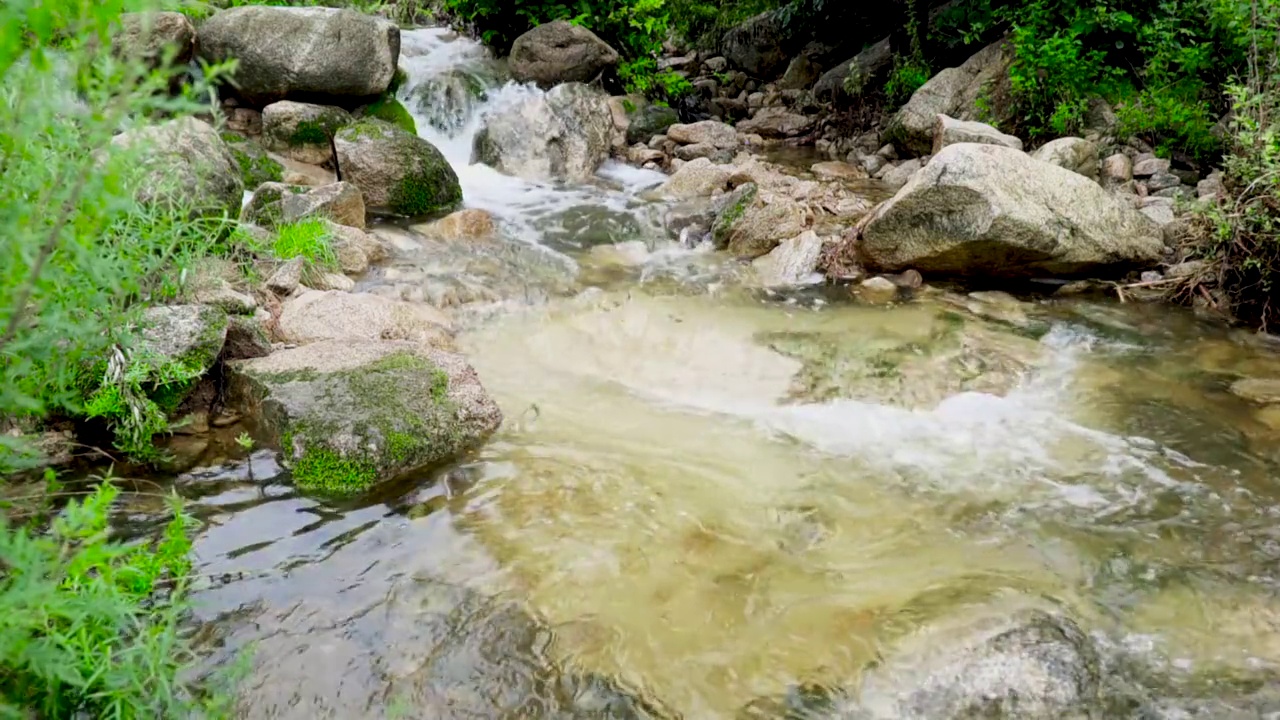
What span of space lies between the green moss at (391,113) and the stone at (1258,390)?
8881 millimetres

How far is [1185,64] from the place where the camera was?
8.75 m

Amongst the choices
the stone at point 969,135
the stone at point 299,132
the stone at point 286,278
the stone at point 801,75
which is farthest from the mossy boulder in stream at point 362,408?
the stone at point 801,75

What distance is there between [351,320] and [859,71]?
11.0 meters

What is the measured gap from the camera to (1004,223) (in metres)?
6.72

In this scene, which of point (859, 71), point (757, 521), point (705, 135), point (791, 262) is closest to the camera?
point (757, 521)

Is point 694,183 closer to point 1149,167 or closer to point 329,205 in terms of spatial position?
point 329,205

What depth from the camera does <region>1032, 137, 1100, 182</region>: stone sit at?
28.6 feet

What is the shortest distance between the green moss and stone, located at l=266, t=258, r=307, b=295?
14.5 feet

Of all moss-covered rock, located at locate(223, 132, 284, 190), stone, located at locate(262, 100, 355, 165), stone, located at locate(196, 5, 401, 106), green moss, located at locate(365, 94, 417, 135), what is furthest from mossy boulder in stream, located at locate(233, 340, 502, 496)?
green moss, located at locate(365, 94, 417, 135)

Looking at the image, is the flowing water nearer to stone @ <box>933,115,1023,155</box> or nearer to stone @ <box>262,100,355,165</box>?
stone @ <box>933,115,1023,155</box>

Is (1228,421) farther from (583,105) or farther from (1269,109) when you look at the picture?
(583,105)

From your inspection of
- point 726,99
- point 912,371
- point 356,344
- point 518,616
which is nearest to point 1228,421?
point 912,371

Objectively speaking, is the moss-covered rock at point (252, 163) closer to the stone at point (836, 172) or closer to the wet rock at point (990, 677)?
the stone at point (836, 172)

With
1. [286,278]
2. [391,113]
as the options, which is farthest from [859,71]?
[286,278]
